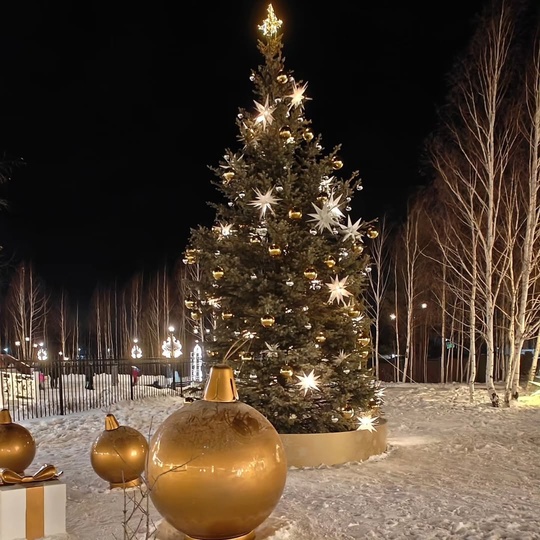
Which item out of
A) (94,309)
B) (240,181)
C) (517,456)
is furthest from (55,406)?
(94,309)

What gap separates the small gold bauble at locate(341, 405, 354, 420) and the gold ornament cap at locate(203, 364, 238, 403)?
5061 millimetres

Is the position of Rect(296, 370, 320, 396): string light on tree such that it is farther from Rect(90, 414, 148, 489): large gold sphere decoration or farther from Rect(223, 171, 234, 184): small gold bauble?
Rect(223, 171, 234, 184): small gold bauble

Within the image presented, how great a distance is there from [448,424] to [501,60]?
10847 millimetres

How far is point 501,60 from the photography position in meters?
17.2

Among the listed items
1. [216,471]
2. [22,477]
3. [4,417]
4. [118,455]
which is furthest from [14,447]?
[216,471]

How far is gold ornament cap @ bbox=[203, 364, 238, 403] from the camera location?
15.6 ft

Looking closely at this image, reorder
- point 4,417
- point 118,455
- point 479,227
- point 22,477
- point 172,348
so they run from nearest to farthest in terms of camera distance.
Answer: point 22,477 → point 118,455 → point 4,417 → point 479,227 → point 172,348

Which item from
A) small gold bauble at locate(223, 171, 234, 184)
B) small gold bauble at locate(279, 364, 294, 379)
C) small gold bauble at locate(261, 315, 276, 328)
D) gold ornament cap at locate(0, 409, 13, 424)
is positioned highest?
small gold bauble at locate(223, 171, 234, 184)

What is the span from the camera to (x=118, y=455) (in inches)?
283

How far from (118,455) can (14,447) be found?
1397mm

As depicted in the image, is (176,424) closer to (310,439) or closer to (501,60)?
(310,439)

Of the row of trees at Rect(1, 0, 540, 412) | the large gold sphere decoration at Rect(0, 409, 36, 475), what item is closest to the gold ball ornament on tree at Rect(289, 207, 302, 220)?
the row of trees at Rect(1, 0, 540, 412)

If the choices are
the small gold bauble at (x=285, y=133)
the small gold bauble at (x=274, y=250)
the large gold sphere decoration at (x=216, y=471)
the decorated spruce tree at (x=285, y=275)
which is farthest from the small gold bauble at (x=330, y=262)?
the large gold sphere decoration at (x=216, y=471)

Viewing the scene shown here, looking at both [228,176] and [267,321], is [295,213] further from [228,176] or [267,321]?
[267,321]
